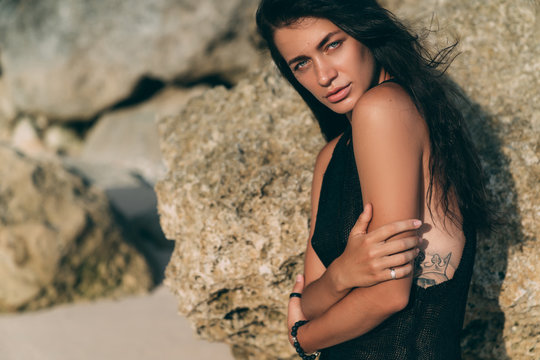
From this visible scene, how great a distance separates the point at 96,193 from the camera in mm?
4918

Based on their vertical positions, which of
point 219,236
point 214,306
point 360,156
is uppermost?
point 360,156

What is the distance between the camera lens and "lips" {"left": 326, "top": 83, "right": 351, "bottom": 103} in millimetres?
1631

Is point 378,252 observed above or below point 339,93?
below

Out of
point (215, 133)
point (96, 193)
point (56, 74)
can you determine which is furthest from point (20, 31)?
point (215, 133)

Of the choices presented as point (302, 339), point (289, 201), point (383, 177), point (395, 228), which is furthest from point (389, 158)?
point (289, 201)

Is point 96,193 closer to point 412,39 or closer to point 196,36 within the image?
point 412,39

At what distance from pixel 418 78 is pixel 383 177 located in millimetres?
410

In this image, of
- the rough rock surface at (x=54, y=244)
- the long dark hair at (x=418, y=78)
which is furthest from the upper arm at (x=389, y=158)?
the rough rock surface at (x=54, y=244)

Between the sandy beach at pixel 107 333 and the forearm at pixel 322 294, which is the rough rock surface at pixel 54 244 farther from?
the forearm at pixel 322 294

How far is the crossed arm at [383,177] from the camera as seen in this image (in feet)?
4.51

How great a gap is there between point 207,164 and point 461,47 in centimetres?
139

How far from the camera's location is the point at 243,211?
2301mm

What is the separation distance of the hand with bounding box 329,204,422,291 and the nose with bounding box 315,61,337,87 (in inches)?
17.4

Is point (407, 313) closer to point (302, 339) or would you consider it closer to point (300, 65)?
point (302, 339)
